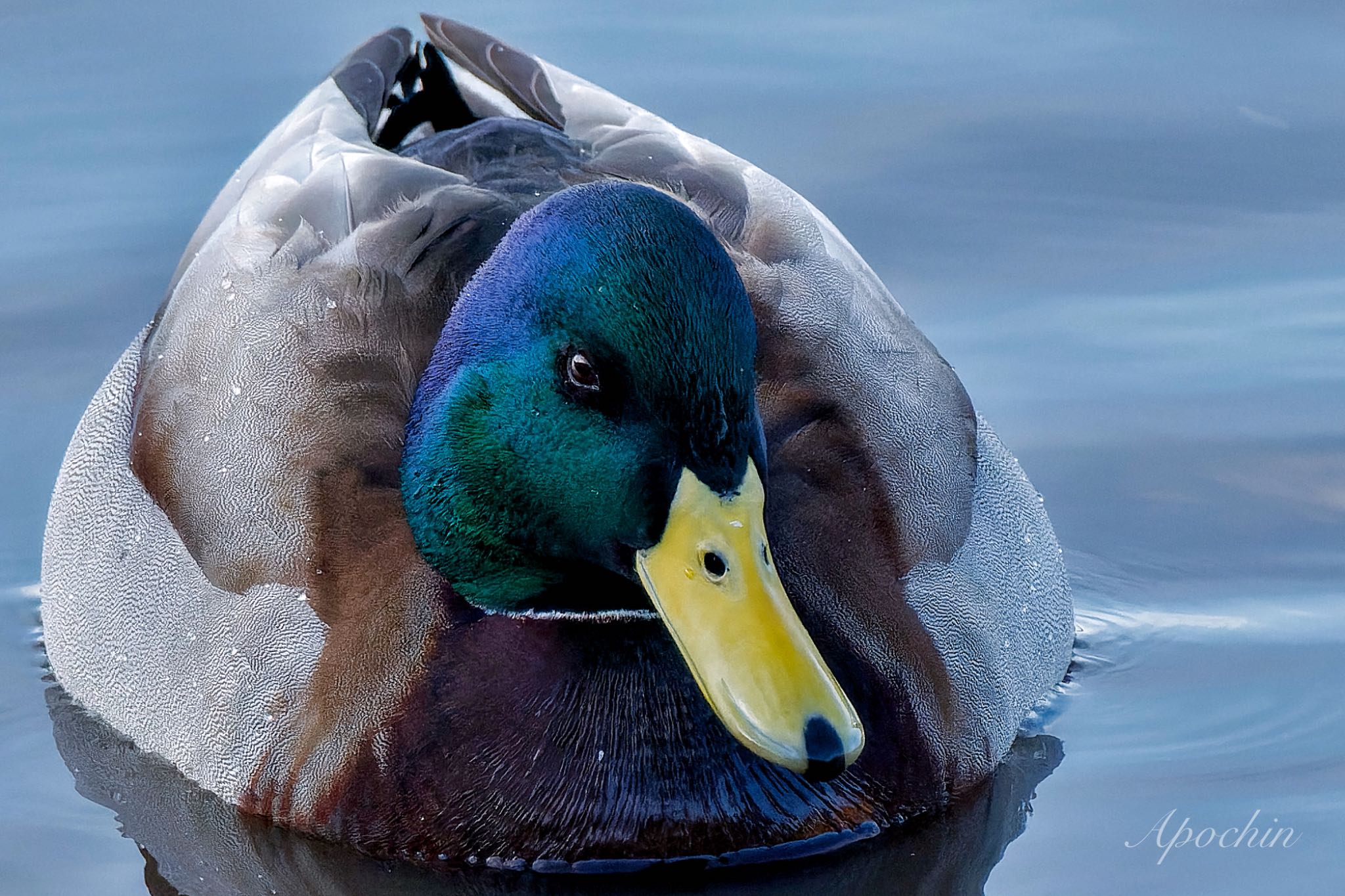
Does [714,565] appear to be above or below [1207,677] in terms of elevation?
above

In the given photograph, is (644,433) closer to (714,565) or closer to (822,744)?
(714,565)

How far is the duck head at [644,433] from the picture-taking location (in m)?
4.19

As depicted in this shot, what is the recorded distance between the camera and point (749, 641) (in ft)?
13.7

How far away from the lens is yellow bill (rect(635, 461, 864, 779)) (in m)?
4.14

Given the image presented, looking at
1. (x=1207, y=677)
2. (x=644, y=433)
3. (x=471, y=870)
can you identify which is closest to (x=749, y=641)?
A: (x=644, y=433)

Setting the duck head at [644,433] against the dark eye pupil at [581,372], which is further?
the dark eye pupil at [581,372]

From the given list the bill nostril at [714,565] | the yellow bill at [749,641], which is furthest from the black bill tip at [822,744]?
the bill nostril at [714,565]

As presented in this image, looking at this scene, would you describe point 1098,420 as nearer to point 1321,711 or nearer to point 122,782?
point 1321,711

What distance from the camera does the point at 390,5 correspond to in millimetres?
8523
